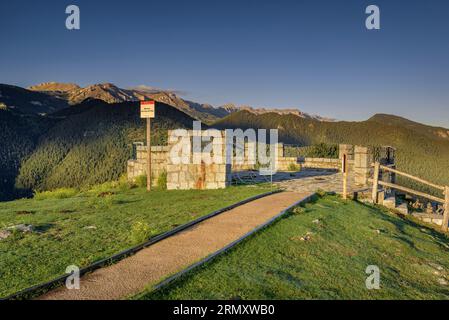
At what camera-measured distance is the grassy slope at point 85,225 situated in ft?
16.0

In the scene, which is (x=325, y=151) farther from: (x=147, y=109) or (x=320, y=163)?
(x=147, y=109)

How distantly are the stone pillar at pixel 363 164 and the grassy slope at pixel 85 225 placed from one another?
206 inches

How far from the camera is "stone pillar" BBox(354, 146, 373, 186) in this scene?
13727 mm

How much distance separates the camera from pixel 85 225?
732 centimetres

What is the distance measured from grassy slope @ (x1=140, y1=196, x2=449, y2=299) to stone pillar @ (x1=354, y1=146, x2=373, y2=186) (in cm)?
577

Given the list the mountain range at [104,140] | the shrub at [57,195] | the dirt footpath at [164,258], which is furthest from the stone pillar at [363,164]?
the mountain range at [104,140]

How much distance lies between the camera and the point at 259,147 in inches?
944

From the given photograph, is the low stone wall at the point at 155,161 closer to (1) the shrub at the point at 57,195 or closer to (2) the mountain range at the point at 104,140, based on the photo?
(1) the shrub at the point at 57,195

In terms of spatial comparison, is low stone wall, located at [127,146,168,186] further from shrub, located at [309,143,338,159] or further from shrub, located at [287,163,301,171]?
shrub, located at [309,143,338,159]

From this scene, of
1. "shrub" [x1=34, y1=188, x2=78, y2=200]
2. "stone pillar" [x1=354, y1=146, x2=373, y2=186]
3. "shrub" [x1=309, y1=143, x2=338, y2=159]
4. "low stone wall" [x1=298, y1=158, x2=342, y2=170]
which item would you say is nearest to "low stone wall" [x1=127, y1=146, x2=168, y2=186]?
"shrub" [x1=34, y1=188, x2=78, y2=200]
